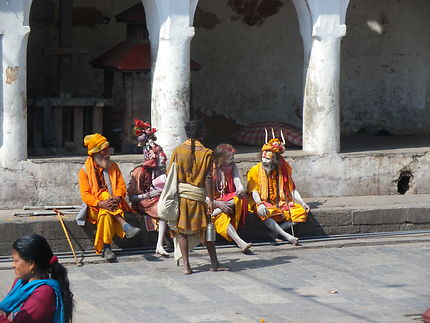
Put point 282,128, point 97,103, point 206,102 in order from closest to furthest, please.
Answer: point 97,103, point 282,128, point 206,102

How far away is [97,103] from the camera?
47.6ft

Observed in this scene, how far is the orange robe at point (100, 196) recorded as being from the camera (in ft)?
39.0

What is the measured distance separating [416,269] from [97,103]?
15.9 ft

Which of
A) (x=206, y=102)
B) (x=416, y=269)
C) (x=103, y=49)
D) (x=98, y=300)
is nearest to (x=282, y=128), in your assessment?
(x=206, y=102)

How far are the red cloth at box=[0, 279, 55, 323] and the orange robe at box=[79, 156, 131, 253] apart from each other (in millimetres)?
5474

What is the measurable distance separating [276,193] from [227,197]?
0.71 metres

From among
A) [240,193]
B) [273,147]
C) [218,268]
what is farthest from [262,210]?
[218,268]

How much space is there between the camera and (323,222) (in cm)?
1332

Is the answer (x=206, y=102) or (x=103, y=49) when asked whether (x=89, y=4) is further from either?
(x=206, y=102)

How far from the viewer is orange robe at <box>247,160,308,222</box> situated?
12.9m

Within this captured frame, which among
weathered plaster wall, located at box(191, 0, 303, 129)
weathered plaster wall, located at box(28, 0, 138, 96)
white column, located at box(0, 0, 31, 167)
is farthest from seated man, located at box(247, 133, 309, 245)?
weathered plaster wall, located at box(191, 0, 303, 129)

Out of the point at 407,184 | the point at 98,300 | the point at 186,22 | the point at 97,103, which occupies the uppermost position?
the point at 186,22

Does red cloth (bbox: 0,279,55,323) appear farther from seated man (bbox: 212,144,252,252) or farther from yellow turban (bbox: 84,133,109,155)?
seated man (bbox: 212,144,252,252)

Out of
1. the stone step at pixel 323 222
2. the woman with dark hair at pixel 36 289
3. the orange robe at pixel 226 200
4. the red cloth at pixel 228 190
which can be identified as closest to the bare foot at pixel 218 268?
the orange robe at pixel 226 200
